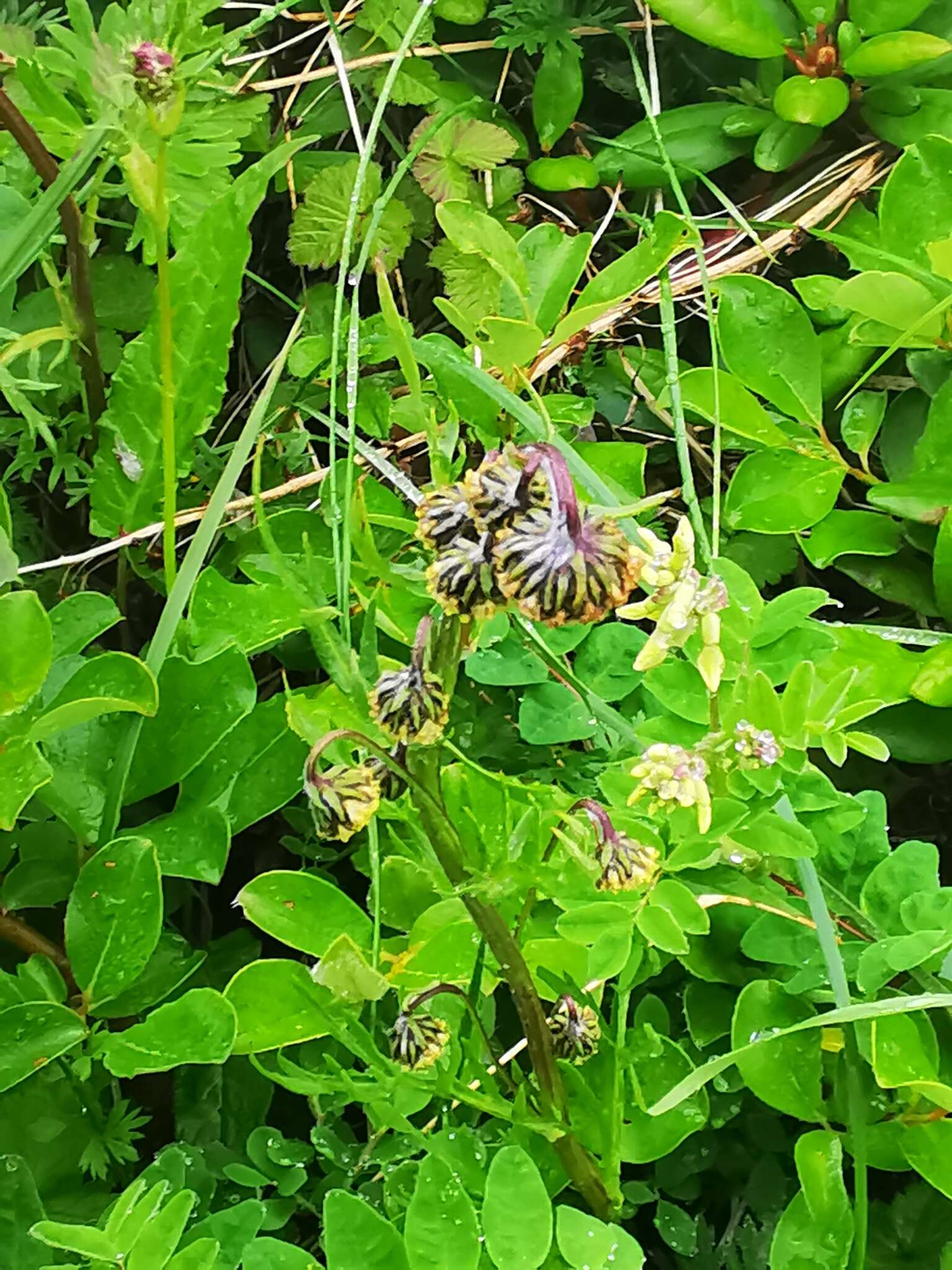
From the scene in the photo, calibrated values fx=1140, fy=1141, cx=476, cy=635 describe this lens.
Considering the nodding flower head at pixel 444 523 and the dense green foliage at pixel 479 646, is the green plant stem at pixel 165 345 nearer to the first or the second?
the dense green foliage at pixel 479 646

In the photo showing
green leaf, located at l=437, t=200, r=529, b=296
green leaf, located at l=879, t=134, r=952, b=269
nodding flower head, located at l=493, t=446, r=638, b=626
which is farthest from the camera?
green leaf, located at l=879, t=134, r=952, b=269

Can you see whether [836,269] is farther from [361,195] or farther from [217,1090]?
[217,1090]

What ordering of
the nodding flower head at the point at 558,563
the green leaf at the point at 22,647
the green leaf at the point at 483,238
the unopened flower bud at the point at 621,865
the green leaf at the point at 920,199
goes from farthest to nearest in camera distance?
the green leaf at the point at 920,199, the green leaf at the point at 483,238, the green leaf at the point at 22,647, the unopened flower bud at the point at 621,865, the nodding flower head at the point at 558,563

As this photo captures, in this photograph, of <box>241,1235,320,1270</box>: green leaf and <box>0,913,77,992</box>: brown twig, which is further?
<box>0,913,77,992</box>: brown twig

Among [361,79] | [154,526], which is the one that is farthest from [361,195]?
[154,526]

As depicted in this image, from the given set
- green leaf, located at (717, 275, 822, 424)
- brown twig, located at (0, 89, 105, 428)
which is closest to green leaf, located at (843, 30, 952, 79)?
green leaf, located at (717, 275, 822, 424)

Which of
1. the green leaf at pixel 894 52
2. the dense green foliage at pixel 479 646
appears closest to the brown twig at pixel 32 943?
the dense green foliage at pixel 479 646

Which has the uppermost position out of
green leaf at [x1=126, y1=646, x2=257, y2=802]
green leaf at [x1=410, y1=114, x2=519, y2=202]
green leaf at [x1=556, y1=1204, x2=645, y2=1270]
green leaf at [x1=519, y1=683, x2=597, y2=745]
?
green leaf at [x1=410, y1=114, x2=519, y2=202]

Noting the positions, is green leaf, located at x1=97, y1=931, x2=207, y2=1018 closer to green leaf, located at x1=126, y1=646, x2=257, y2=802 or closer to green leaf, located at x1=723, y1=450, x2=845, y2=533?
green leaf, located at x1=126, y1=646, x2=257, y2=802
